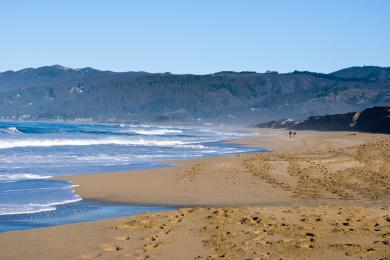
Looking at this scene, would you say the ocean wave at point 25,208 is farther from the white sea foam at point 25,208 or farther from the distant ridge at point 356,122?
the distant ridge at point 356,122

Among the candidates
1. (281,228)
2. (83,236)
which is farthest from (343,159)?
(83,236)

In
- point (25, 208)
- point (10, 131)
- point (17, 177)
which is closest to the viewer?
point (25, 208)

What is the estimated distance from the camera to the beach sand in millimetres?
7590

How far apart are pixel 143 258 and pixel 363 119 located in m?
60.3

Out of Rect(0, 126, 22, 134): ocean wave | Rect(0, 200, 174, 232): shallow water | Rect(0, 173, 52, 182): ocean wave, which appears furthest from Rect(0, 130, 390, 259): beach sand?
Rect(0, 126, 22, 134): ocean wave

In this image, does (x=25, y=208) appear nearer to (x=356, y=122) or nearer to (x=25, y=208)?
(x=25, y=208)

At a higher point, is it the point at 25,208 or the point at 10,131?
the point at 25,208

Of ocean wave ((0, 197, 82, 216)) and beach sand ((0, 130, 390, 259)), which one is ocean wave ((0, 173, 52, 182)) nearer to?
beach sand ((0, 130, 390, 259))

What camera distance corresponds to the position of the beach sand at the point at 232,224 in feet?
24.9

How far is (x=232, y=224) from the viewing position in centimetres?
918

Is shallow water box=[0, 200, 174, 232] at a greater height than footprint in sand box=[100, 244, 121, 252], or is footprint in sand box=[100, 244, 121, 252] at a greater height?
footprint in sand box=[100, 244, 121, 252]

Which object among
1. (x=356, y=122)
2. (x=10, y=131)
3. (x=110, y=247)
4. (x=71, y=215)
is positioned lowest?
(x=10, y=131)

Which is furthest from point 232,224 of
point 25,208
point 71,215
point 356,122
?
point 356,122

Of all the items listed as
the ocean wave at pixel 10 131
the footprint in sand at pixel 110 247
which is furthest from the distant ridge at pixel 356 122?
the footprint in sand at pixel 110 247
